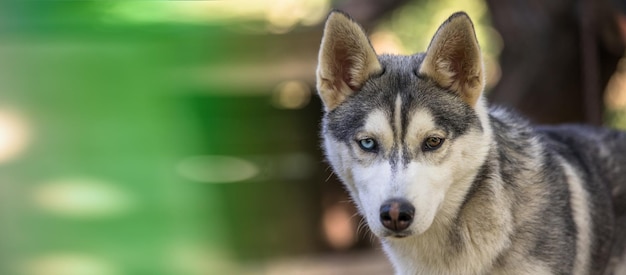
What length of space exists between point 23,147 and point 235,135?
2222 millimetres

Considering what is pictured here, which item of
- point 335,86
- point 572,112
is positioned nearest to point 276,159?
point 572,112

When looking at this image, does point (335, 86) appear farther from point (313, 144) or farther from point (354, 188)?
point (313, 144)

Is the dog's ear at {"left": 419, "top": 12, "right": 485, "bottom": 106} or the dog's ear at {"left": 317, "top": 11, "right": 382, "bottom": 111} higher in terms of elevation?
the dog's ear at {"left": 317, "top": 11, "right": 382, "bottom": 111}

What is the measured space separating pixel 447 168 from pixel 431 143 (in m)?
0.13

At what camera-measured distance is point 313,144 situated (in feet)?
32.0

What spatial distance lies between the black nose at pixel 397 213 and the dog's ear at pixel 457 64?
2.31 feet

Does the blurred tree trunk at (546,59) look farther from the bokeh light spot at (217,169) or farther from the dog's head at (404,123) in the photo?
the dog's head at (404,123)

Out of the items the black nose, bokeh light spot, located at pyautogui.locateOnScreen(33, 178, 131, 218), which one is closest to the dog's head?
the black nose

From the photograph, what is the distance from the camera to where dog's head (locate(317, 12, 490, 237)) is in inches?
146

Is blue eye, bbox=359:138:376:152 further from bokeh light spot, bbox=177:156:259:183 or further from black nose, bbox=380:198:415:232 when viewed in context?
bokeh light spot, bbox=177:156:259:183

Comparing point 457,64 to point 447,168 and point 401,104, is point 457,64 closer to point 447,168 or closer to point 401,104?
point 401,104

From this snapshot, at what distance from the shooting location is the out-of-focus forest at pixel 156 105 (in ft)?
24.3

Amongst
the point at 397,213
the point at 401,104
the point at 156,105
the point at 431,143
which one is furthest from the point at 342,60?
the point at 156,105

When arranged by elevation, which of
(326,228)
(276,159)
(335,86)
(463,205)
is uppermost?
(276,159)
